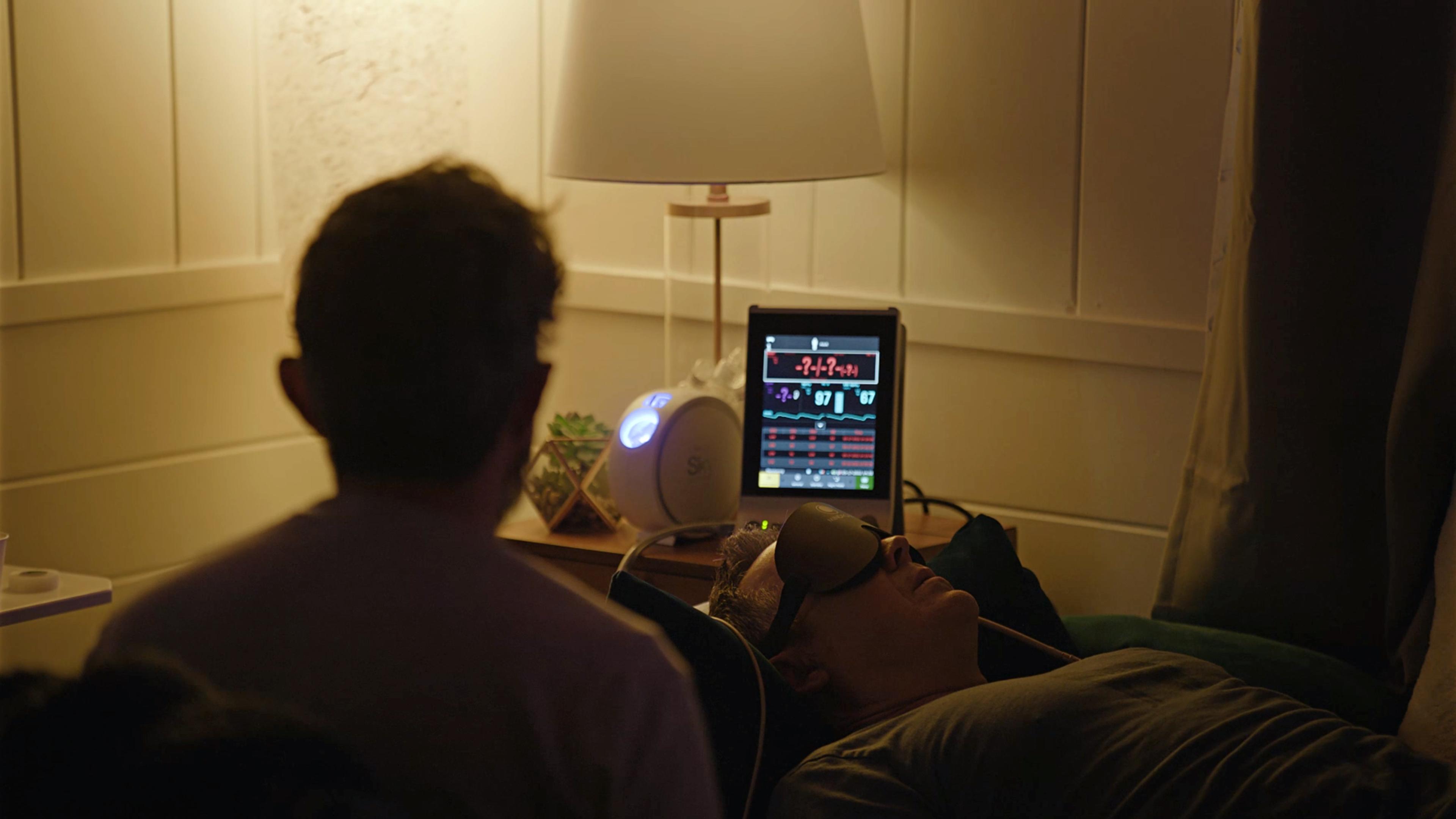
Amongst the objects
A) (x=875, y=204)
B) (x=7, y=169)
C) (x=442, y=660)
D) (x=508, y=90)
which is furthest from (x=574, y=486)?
(x=442, y=660)

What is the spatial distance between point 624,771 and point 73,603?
1.29 metres

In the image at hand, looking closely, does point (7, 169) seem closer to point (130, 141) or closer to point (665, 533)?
point (130, 141)

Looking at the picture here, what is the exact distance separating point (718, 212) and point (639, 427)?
0.37 m

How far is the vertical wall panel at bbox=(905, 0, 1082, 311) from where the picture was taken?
2.16 metres

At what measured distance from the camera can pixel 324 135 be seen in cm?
260

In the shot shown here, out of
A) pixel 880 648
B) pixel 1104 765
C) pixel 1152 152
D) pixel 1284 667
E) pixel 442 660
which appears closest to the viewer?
pixel 442 660

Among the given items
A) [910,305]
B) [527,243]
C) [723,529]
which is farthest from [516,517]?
[527,243]

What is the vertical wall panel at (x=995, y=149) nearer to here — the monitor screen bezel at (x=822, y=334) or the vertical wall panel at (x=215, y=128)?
the monitor screen bezel at (x=822, y=334)

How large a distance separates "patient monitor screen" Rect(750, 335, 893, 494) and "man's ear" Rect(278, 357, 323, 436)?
1328 millimetres

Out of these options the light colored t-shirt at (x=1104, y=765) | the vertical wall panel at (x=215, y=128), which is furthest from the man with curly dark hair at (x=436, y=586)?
the vertical wall panel at (x=215, y=128)

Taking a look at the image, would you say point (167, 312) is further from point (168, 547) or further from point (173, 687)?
point (173, 687)

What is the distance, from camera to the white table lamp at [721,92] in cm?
199

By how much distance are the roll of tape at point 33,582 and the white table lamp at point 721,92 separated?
0.88 meters

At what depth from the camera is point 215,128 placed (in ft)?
8.18
